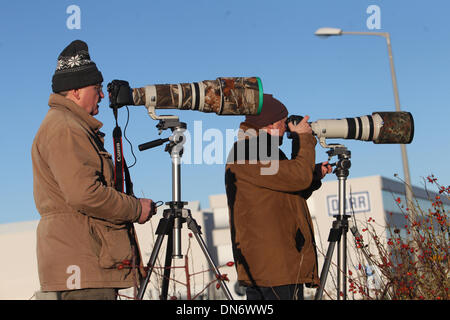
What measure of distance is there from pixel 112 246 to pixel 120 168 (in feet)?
1.52


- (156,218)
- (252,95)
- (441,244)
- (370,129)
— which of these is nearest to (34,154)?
(252,95)

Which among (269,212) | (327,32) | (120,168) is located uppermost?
(327,32)

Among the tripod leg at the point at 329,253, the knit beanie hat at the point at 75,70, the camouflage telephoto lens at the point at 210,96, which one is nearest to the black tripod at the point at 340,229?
the tripod leg at the point at 329,253

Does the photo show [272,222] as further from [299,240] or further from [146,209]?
[146,209]

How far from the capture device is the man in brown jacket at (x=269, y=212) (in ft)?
11.4

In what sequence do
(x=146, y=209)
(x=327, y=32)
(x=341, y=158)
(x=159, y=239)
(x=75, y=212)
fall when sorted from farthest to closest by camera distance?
(x=327, y=32), (x=341, y=158), (x=159, y=239), (x=146, y=209), (x=75, y=212)

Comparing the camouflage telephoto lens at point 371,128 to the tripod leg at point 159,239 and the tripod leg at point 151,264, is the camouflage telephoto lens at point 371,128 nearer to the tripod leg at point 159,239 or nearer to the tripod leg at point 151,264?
the tripod leg at point 159,239

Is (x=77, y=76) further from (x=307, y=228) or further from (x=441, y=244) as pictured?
(x=441, y=244)

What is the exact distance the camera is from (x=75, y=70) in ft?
9.80

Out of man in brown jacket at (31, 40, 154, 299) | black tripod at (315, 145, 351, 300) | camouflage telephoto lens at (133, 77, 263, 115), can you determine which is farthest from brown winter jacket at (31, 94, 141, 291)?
black tripod at (315, 145, 351, 300)

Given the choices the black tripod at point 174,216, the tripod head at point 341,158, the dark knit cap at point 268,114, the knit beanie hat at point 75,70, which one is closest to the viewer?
the knit beanie hat at point 75,70

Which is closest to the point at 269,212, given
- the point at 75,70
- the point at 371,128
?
the point at 371,128

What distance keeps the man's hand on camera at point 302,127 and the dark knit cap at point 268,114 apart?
10 centimetres

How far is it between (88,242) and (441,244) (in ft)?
7.96
